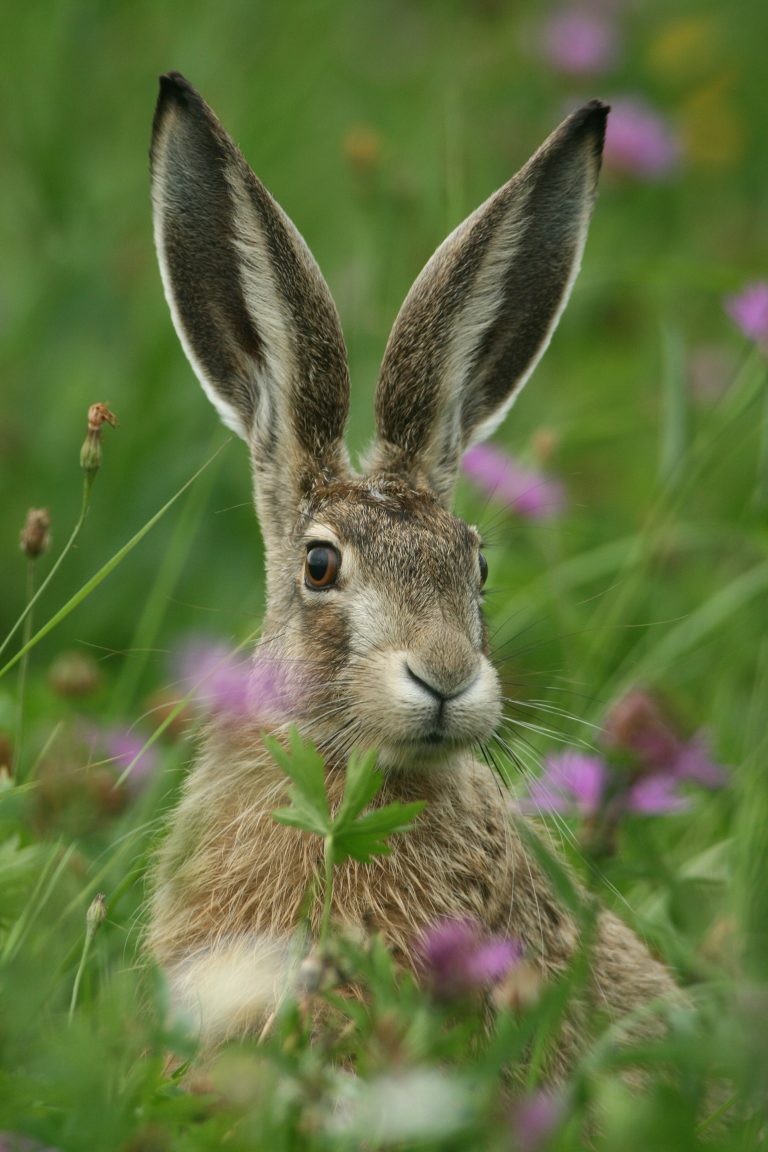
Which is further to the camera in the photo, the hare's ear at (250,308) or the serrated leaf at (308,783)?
the hare's ear at (250,308)

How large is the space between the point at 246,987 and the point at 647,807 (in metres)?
1.38

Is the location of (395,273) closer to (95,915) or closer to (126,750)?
(126,750)

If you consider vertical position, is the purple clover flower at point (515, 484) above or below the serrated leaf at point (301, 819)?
above

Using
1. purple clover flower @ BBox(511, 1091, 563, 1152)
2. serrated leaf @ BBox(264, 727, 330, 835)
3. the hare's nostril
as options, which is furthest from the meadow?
the hare's nostril

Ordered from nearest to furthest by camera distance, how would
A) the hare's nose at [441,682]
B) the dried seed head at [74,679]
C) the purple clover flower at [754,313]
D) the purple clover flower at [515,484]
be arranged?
the hare's nose at [441,682]
the dried seed head at [74,679]
the purple clover flower at [754,313]
the purple clover flower at [515,484]

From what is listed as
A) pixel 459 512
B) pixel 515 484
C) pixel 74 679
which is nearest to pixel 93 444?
pixel 74 679

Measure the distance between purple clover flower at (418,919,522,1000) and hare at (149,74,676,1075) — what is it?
190 millimetres

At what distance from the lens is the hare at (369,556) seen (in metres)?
4.23

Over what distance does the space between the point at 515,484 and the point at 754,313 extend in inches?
44.2

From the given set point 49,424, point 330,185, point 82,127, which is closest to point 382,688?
point 49,424

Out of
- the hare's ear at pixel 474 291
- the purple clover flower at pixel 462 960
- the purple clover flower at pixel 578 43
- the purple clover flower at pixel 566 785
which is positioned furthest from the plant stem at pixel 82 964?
the purple clover flower at pixel 578 43

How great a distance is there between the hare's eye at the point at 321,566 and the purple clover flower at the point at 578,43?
20.7 feet

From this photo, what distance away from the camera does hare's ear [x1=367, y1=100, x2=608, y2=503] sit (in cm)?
505

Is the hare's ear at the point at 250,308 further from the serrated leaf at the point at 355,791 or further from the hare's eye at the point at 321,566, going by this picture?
the serrated leaf at the point at 355,791
